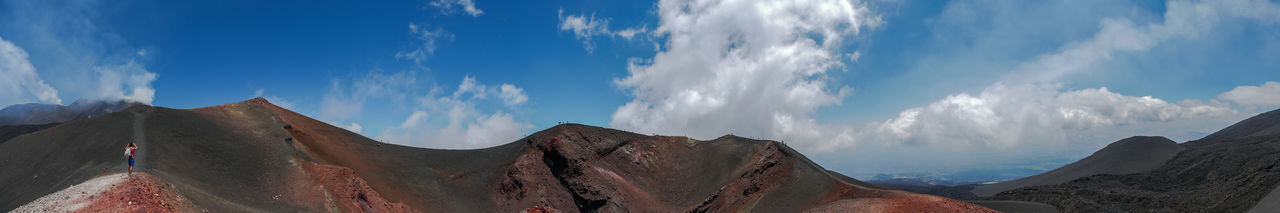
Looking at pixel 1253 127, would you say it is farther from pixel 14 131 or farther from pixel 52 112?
pixel 52 112

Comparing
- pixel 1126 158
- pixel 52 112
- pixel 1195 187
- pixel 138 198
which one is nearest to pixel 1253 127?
pixel 1126 158

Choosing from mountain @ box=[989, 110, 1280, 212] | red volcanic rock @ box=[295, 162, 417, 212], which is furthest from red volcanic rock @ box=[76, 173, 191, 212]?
mountain @ box=[989, 110, 1280, 212]

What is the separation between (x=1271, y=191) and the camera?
2992 cm

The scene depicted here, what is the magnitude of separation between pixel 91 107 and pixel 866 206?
13756 centimetres

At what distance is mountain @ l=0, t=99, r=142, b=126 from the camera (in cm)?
8825

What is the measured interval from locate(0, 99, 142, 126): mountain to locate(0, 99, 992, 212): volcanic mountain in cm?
7643

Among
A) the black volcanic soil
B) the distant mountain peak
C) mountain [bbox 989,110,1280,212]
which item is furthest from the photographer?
the distant mountain peak

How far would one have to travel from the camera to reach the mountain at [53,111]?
8825cm

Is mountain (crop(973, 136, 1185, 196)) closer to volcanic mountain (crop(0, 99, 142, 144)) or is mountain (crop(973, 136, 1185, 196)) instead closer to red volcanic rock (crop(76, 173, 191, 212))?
red volcanic rock (crop(76, 173, 191, 212))

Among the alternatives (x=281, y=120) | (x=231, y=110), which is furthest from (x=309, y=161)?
(x=231, y=110)

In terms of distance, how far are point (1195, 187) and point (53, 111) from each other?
167 meters

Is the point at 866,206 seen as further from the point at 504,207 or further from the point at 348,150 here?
→ the point at 348,150

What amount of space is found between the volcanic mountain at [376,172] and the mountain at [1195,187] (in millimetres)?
17742

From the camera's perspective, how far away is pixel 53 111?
3656 inches
